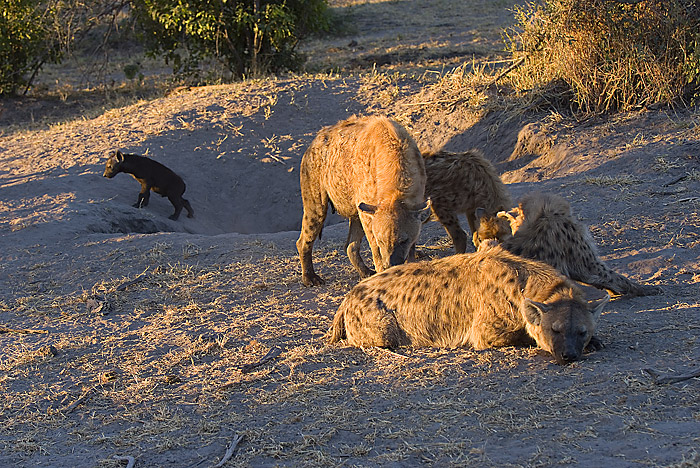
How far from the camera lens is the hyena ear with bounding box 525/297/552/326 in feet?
11.9

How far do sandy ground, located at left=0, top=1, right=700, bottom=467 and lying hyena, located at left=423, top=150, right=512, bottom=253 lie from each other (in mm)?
426

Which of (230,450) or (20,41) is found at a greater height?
(20,41)

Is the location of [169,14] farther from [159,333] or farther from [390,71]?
[159,333]

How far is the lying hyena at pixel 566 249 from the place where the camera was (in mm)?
4633

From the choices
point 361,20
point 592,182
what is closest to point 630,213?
point 592,182

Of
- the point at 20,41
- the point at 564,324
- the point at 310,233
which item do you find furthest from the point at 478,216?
the point at 20,41

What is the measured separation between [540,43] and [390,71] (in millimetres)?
3460

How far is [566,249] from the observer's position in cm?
467

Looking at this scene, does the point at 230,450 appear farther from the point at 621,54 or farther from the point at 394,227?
Answer: the point at 621,54

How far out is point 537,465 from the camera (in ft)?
8.59

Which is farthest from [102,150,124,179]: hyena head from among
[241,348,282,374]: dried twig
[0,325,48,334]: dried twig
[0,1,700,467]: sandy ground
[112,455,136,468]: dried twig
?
[112,455,136,468]: dried twig

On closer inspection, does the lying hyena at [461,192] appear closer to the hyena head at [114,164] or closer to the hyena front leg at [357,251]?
the hyena front leg at [357,251]

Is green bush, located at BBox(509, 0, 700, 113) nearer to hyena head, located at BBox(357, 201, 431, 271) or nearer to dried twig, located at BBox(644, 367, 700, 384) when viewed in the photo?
Answer: hyena head, located at BBox(357, 201, 431, 271)

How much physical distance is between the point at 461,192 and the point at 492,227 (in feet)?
2.12
